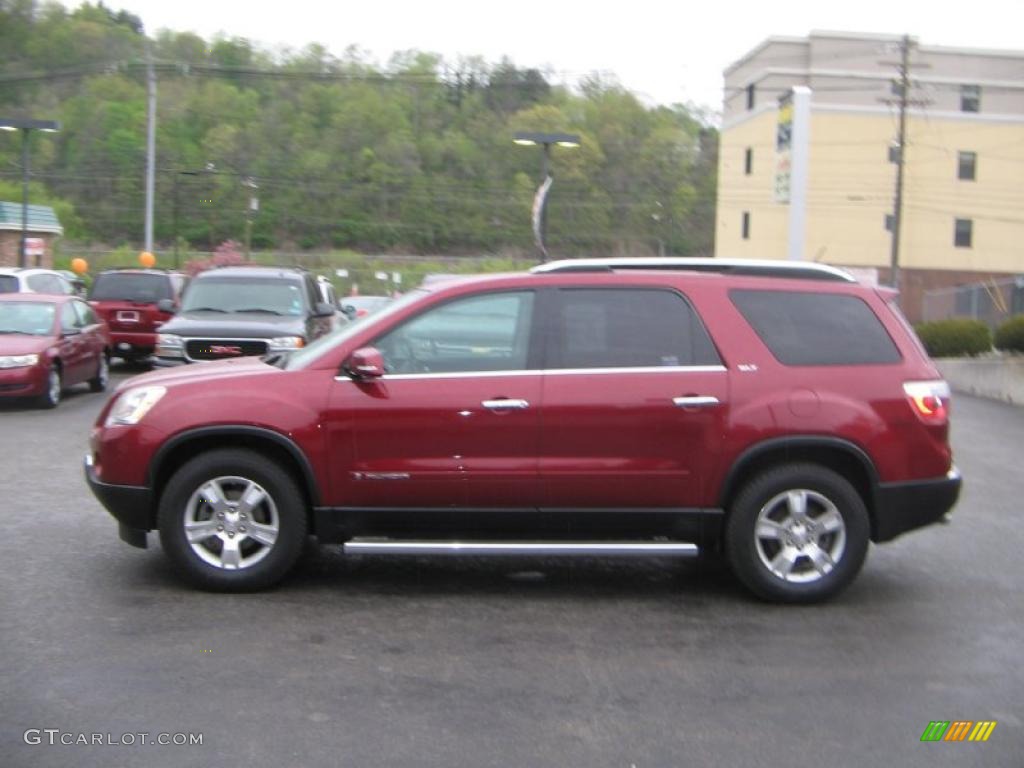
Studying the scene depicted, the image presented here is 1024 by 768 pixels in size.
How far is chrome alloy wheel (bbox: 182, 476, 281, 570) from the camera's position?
21.8 ft

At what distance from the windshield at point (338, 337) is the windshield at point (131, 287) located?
1644cm

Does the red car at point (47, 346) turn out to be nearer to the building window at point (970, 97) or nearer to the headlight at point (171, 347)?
the headlight at point (171, 347)

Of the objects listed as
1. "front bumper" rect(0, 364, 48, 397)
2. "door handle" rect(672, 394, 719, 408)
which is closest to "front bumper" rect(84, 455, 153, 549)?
"door handle" rect(672, 394, 719, 408)

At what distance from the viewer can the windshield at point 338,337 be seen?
681 cm

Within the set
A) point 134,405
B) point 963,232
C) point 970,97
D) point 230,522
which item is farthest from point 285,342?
point 970,97

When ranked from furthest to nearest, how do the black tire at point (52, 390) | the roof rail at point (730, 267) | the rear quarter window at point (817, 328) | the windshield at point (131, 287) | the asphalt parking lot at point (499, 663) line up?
the windshield at point (131, 287)
the black tire at point (52, 390)
the roof rail at point (730, 267)
the rear quarter window at point (817, 328)
the asphalt parking lot at point (499, 663)

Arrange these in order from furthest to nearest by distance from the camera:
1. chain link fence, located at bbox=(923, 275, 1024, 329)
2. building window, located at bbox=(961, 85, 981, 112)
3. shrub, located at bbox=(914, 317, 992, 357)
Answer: building window, located at bbox=(961, 85, 981, 112), chain link fence, located at bbox=(923, 275, 1024, 329), shrub, located at bbox=(914, 317, 992, 357)

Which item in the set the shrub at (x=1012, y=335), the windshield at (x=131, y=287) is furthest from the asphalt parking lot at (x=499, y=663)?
the shrub at (x=1012, y=335)

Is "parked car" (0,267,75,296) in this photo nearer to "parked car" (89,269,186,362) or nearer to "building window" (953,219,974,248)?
"parked car" (89,269,186,362)

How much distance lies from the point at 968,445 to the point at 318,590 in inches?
413

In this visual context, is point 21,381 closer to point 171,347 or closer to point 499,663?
point 171,347

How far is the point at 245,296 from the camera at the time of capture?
16.1 m

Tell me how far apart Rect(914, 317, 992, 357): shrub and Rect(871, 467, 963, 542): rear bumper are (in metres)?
21.4

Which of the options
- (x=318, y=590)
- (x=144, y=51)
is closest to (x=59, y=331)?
(x=318, y=590)
